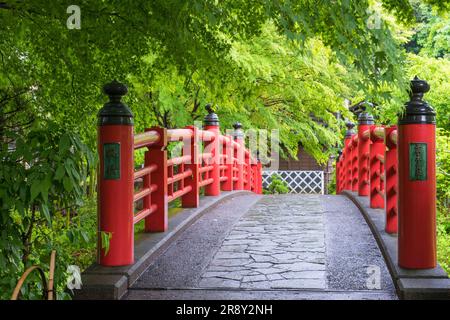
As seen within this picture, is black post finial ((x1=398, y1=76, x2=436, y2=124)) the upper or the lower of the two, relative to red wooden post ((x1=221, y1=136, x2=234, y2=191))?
upper

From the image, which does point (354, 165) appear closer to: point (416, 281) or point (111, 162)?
point (416, 281)

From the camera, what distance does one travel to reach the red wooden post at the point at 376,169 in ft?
22.2

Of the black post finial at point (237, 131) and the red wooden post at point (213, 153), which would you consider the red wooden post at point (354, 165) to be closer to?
the black post finial at point (237, 131)

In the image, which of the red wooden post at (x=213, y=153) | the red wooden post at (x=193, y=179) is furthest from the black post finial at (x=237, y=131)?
the red wooden post at (x=193, y=179)

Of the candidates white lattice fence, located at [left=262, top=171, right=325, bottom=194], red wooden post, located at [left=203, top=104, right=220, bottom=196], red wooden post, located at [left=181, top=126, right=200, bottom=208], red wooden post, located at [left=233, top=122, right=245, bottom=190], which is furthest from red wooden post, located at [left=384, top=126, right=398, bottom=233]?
white lattice fence, located at [left=262, top=171, right=325, bottom=194]

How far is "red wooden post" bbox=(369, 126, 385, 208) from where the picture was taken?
677cm

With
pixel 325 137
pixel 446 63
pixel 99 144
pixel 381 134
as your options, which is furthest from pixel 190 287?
pixel 446 63

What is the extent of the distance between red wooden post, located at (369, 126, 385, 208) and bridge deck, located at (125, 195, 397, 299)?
1.10ft

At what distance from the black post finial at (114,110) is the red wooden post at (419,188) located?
2019mm

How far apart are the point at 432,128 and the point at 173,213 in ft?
11.2

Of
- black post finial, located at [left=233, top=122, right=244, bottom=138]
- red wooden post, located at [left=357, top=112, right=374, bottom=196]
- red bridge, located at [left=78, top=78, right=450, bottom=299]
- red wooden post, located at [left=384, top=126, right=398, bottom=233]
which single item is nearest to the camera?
red bridge, located at [left=78, top=78, right=450, bottom=299]

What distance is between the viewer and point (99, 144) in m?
4.20

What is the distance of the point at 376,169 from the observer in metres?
6.79

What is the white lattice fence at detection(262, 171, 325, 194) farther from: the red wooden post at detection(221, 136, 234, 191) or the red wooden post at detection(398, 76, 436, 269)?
Result: the red wooden post at detection(398, 76, 436, 269)
